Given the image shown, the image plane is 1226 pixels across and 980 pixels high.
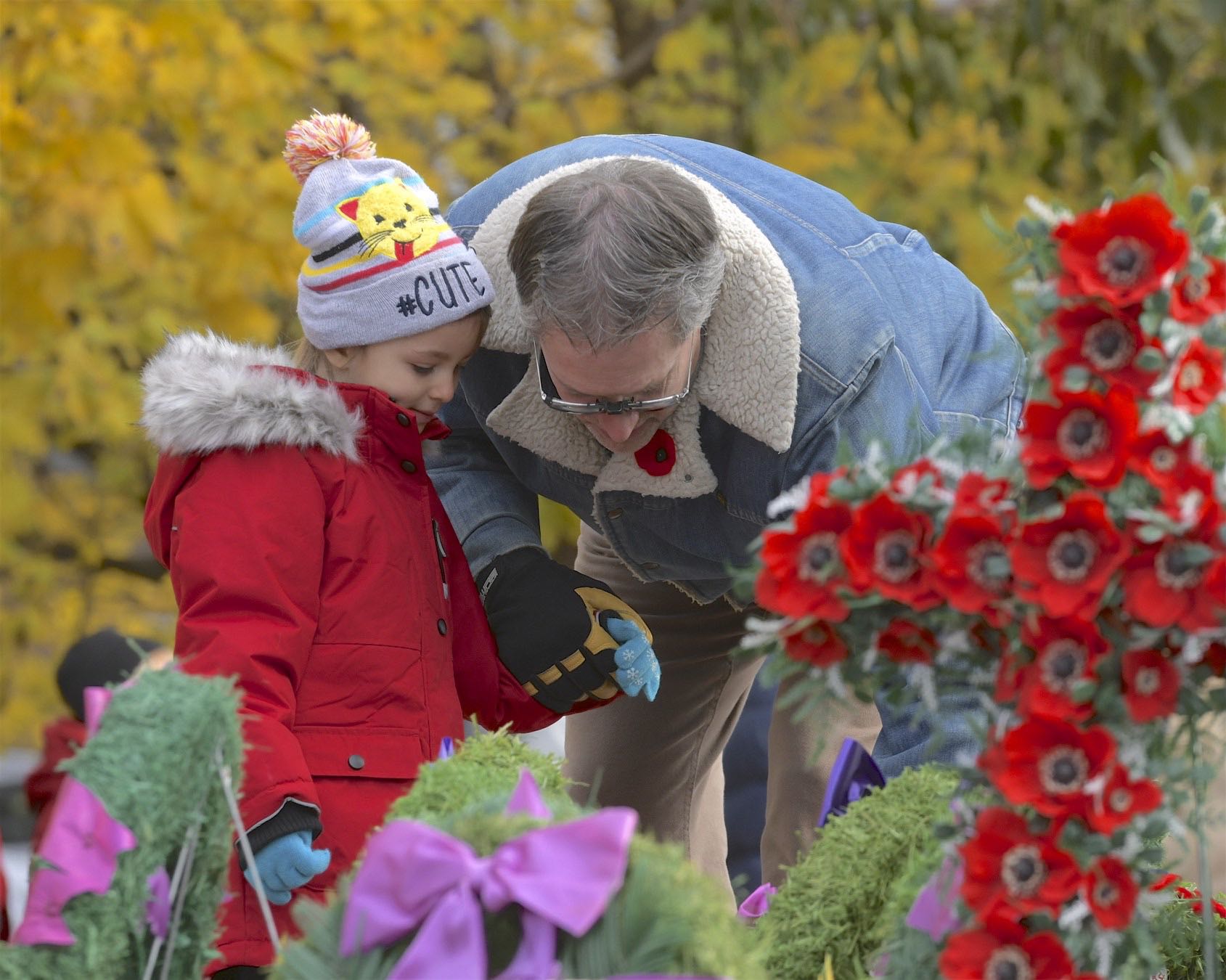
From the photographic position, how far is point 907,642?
1087 millimetres

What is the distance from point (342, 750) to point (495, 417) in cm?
50

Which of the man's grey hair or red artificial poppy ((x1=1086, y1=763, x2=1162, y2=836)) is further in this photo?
the man's grey hair

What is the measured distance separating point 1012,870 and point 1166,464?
0.92 feet

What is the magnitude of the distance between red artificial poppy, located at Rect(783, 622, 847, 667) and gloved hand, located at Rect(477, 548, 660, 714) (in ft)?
2.65

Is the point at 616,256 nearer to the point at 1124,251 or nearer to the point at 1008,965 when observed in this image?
the point at 1124,251

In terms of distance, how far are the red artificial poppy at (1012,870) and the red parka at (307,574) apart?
73cm

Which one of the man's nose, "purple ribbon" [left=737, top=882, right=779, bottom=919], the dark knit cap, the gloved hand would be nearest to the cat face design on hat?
the man's nose

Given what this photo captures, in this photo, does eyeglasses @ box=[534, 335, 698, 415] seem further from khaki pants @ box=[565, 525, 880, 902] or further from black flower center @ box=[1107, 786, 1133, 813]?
black flower center @ box=[1107, 786, 1133, 813]

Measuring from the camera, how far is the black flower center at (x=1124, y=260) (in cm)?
100

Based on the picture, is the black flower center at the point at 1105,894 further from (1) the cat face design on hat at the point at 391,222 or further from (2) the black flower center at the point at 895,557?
(1) the cat face design on hat at the point at 391,222

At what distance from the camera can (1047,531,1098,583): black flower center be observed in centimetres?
100

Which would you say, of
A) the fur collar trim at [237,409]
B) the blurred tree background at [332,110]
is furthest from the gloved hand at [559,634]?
the blurred tree background at [332,110]

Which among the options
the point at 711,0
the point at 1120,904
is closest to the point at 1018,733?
the point at 1120,904

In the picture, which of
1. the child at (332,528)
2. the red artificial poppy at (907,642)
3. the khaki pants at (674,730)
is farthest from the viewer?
the khaki pants at (674,730)
